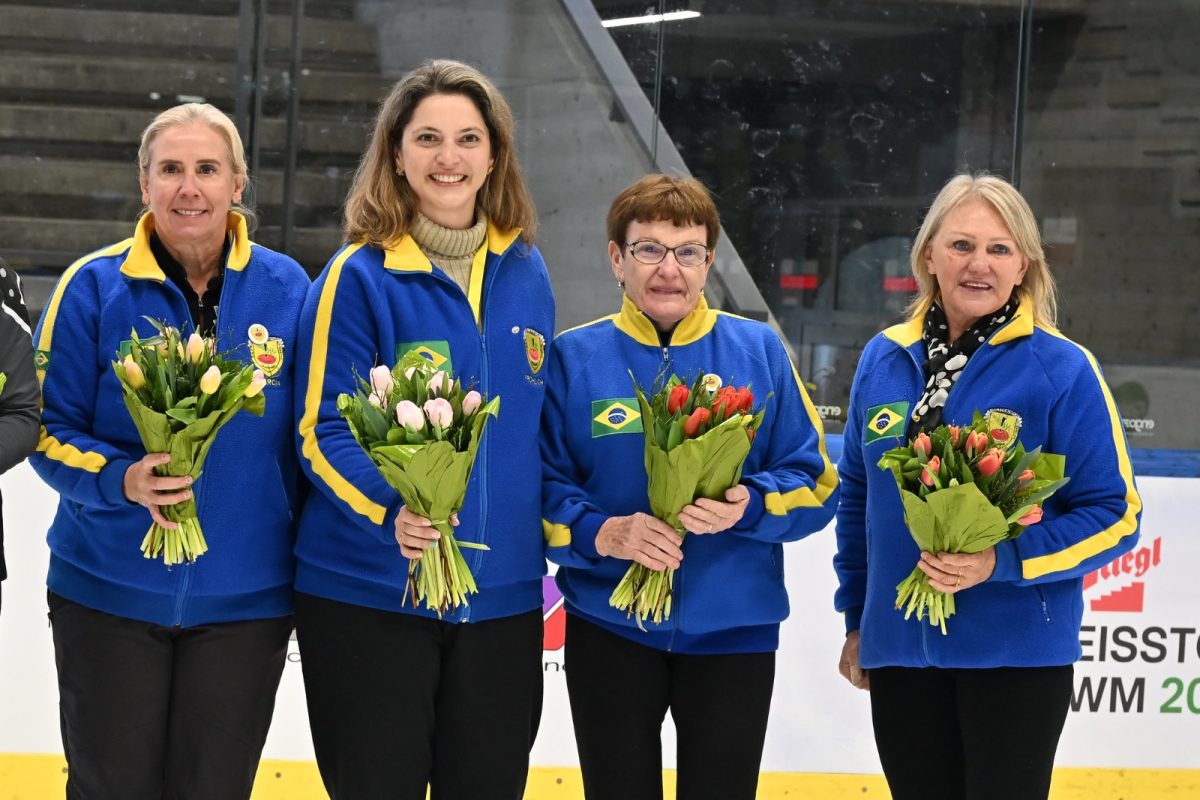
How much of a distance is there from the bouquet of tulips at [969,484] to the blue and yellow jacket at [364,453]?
0.68m

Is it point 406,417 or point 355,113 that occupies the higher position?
point 355,113

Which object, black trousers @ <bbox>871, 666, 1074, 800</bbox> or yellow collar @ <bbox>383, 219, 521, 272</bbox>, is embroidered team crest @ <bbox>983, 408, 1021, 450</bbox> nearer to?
black trousers @ <bbox>871, 666, 1074, 800</bbox>

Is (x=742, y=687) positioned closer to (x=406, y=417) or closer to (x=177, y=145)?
(x=406, y=417)

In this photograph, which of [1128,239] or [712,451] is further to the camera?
[1128,239]

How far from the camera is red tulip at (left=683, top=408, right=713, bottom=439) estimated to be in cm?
246

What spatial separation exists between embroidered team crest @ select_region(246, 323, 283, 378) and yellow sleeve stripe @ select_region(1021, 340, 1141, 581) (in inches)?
56.1

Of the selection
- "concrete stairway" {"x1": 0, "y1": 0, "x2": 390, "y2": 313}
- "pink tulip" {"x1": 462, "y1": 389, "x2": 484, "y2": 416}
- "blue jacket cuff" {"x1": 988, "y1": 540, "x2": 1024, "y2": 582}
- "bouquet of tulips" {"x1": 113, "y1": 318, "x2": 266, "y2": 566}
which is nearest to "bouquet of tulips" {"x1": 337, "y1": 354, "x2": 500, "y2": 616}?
"pink tulip" {"x1": 462, "y1": 389, "x2": 484, "y2": 416}

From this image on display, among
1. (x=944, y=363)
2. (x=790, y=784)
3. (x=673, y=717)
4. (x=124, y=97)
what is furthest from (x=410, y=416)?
(x=124, y=97)

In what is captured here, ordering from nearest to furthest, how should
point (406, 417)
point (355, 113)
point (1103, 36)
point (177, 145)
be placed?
point (406, 417) → point (177, 145) → point (355, 113) → point (1103, 36)

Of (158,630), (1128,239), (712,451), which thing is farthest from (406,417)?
(1128,239)

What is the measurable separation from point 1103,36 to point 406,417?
380cm

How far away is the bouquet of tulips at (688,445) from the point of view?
246cm

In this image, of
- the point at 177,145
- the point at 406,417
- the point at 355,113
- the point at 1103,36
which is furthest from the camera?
the point at 1103,36

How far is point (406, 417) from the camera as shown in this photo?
2283mm
